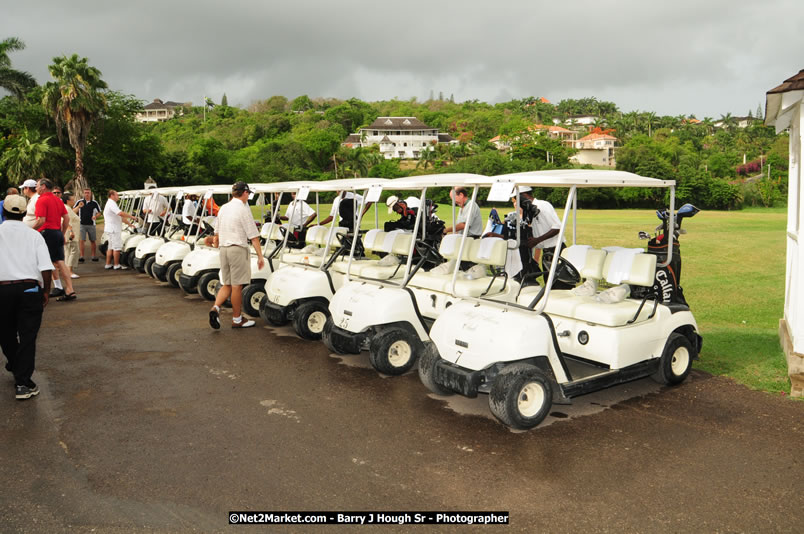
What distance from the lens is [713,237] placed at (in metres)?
25.1

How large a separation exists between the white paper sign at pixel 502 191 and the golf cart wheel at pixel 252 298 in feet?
16.0

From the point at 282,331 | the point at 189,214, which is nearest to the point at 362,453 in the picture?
the point at 282,331

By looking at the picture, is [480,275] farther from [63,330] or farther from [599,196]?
[599,196]

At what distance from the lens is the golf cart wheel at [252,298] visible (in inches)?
370

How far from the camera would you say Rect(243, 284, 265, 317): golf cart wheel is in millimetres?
9391

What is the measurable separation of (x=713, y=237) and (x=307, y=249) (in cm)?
2034

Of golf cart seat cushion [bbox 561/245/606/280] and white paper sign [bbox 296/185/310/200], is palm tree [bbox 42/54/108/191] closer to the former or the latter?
white paper sign [bbox 296/185/310/200]

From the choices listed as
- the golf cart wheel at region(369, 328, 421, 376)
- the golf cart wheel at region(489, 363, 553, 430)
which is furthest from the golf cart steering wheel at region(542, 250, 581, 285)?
the golf cart wheel at region(369, 328, 421, 376)

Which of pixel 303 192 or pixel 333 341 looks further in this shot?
pixel 303 192

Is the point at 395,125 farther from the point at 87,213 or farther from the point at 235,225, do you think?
the point at 235,225

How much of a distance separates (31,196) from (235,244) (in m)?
3.71

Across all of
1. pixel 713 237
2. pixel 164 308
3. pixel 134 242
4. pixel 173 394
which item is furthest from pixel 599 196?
pixel 173 394

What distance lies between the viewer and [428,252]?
7.80m

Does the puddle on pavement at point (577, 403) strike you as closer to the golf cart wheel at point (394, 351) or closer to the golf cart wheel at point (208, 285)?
the golf cart wheel at point (394, 351)
